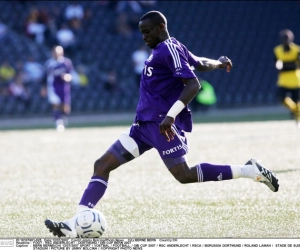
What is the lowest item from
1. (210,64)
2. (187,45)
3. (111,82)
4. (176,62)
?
(176,62)

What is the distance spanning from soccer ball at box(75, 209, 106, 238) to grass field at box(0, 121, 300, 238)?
0.26m

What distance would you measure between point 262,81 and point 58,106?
38.4 ft

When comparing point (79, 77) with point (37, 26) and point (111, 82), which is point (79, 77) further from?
point (37, 26)

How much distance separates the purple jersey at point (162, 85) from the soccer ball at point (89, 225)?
106 centimetres

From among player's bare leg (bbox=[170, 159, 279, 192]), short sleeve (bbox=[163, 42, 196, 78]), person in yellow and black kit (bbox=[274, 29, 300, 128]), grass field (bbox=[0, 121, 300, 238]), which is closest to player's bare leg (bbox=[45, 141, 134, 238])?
grass field (bbox=[0, 121, 300, 238])

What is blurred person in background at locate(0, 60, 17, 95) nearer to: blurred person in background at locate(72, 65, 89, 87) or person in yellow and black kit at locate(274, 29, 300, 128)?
blurred person in background at locate(72, 65, 89, 87)

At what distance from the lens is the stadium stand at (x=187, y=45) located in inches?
1211

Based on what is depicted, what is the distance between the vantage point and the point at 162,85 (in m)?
7.30

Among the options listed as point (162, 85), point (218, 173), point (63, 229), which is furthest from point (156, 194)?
point (63, 229)

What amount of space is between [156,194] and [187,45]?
930 inches

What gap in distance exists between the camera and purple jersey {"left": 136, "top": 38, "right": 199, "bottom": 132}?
7.13 metres

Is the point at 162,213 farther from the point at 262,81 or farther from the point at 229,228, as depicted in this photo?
the point at 262,81

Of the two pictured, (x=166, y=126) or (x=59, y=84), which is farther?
(x=59, y=84)

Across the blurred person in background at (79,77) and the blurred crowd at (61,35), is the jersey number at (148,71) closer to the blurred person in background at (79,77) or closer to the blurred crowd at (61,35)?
the blurred crowd at (61,35)
